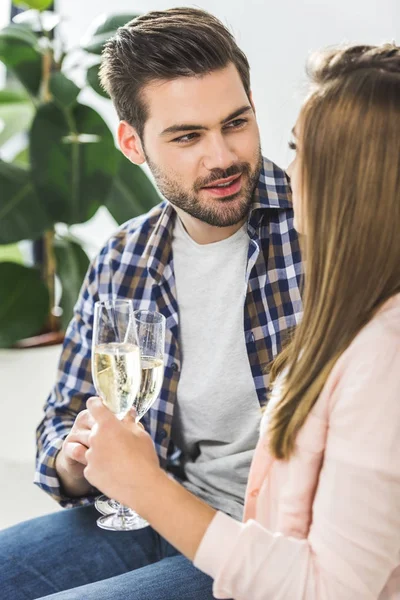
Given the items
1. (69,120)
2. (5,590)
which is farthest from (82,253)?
(5,590)

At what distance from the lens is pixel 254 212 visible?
70.4 inches

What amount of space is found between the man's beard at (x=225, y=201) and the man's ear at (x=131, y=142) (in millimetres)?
225

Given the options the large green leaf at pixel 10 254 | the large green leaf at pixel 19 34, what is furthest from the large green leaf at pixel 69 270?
the large green leaf at pixel 19 34

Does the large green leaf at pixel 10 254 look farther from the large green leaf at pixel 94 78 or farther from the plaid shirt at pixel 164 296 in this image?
the plaid shirt at pixel 164 296

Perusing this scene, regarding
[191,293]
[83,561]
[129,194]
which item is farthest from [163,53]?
[129,194]

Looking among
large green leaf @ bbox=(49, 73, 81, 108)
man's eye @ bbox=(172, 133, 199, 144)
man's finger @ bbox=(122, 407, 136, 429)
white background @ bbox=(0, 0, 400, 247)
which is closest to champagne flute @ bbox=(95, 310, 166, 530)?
man's finger @ bbox=(122, 407, 136, 429)

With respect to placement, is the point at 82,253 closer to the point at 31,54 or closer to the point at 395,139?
the point at 31,54

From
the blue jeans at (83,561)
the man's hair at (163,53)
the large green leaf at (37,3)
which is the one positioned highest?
the large green leaf at (37,3)

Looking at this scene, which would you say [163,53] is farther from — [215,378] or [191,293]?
[215,378]

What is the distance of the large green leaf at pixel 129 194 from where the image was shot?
296cm

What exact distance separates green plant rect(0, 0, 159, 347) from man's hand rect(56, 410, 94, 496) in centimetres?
131

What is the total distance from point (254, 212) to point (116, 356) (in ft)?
2.04

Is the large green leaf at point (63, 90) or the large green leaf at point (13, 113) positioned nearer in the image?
the large green leaf at point (63, 90)

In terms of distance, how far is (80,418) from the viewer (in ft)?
4.88
